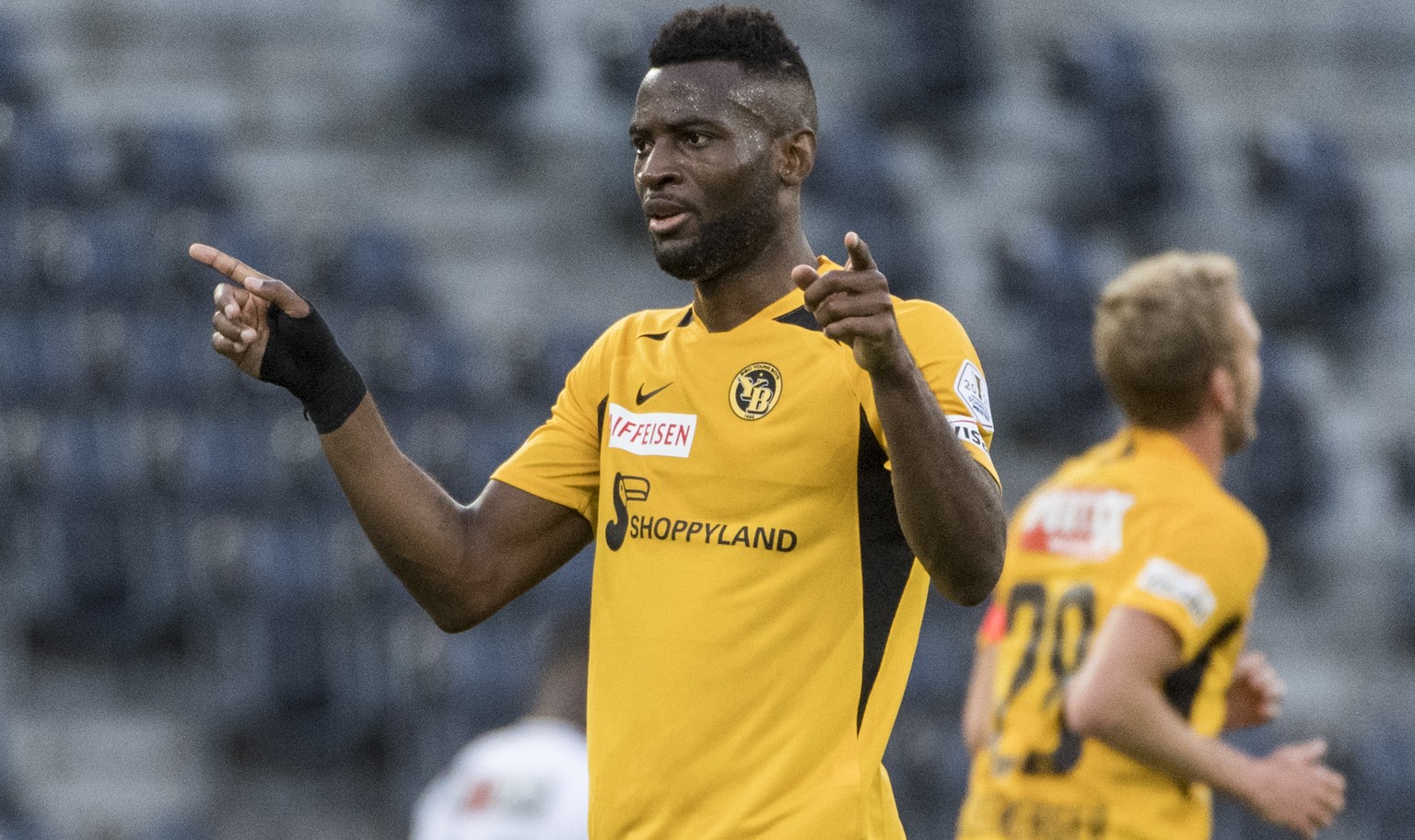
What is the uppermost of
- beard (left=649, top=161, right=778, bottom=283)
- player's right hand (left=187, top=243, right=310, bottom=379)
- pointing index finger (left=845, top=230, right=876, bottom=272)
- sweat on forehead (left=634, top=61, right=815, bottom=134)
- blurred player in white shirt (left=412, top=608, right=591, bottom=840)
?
sweat on forehead (left=634, top=61, right=815, bottom=134)

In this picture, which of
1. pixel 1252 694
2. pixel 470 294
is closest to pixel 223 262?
pixel 1252 694

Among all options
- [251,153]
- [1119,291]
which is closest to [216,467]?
[251,153]

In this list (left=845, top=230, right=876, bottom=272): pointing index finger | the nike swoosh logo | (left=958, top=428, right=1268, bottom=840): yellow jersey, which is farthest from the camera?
(left=958, top=428, right=1268, bottom=840): yellow jersey

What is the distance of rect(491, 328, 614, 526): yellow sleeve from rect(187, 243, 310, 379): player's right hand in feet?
1.22

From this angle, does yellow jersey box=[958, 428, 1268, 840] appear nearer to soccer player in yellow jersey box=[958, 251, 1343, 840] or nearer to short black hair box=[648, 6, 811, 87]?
soccer player in yellow jersey box=[958, 251, 1343, 840]

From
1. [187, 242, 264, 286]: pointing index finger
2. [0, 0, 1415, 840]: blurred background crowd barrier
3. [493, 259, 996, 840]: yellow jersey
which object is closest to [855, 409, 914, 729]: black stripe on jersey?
[493, 259, 996, 840]: yellow jersey

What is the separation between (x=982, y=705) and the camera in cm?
366

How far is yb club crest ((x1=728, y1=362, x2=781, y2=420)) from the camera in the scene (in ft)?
7.88

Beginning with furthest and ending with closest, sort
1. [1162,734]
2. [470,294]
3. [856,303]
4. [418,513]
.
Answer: [470,294] → [1162,734] → [418,513] → [856,303]

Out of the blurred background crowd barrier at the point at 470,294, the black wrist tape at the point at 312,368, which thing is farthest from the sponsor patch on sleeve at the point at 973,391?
the blurred background crowd barrier at the point at 470,294

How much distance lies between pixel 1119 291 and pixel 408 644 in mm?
4626

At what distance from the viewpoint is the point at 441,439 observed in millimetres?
7887

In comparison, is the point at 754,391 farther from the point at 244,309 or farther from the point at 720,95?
the point at 244,309

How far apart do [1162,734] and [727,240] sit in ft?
4.28
